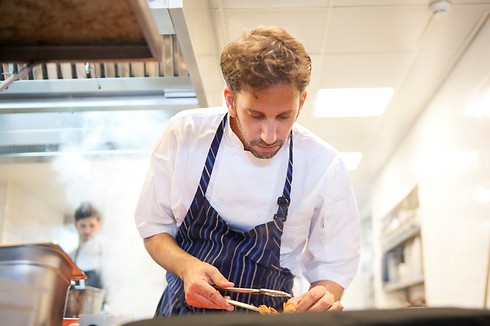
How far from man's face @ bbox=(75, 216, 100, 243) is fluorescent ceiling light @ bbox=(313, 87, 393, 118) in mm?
1921

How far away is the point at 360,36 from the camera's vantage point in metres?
3.62

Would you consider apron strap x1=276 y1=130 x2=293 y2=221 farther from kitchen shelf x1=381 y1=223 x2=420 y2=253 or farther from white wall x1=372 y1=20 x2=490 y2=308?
kitchen shelf x1=381 y1=223 x2=420 y2=253

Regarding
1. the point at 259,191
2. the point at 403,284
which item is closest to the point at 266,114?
the point at 259,191

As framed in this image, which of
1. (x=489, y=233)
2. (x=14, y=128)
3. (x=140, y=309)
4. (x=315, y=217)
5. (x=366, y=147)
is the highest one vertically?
Result: (x=366, y=147)

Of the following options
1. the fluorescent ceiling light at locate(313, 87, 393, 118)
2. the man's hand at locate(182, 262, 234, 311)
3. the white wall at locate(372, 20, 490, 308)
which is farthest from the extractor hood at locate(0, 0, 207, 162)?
the fluorescent ceiling light at locate(313, 87, 393, 118)

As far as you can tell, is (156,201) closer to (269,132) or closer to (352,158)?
(269,132)

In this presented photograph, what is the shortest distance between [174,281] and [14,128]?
137 cm

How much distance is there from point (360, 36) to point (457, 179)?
45.1 inches

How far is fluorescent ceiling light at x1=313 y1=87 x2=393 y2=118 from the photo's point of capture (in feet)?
14.7

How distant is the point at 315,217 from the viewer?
5.66 feet

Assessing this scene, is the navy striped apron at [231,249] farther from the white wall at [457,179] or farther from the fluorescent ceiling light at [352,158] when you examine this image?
the fluorescent ceiling light at [352,158]

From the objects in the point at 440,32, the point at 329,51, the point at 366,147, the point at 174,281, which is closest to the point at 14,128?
the point at 174,281

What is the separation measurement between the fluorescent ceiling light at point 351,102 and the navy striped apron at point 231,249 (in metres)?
2.96

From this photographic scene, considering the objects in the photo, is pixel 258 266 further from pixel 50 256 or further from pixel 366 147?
pixel 366 147
